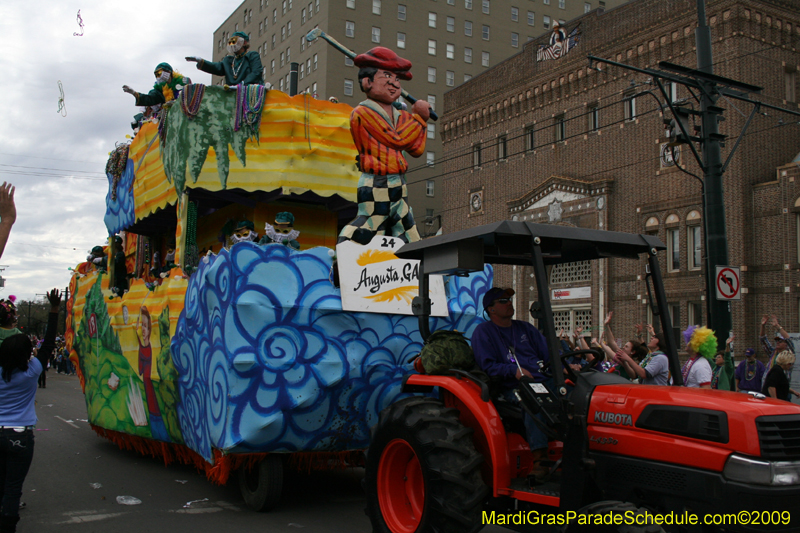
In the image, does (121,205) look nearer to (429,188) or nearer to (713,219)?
(713,219)

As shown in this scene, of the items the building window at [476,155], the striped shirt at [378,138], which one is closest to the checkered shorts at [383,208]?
the striped shirt at [378,138]

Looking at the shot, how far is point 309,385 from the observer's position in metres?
6.56

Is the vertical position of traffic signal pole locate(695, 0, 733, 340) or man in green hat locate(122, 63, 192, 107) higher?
man in green hat locate(122, 63, 192, 107)

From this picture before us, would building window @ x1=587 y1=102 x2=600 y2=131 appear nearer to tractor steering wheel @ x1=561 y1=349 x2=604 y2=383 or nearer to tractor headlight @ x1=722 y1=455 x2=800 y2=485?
tractor steering wheel @ x1=561 y1=349 x2=604 y2=383

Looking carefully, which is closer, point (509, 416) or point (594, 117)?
point (509, 416)

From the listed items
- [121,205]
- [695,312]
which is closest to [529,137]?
[695,312]

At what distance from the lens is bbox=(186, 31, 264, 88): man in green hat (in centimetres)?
949

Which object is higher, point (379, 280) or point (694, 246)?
point (694, 246)

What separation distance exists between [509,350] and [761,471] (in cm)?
196

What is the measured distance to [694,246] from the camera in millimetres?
26266

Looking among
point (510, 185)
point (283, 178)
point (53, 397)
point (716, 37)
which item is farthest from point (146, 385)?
point (510, 185)

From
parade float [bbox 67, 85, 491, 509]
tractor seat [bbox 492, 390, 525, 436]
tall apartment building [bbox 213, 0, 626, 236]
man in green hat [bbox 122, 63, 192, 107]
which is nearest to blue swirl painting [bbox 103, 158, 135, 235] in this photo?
parade float [bbox 67, 85, 491, 509]

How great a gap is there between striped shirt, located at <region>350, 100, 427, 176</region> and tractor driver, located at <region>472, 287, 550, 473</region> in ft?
9.25

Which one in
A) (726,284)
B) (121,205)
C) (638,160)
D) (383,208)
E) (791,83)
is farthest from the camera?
(638,160)
